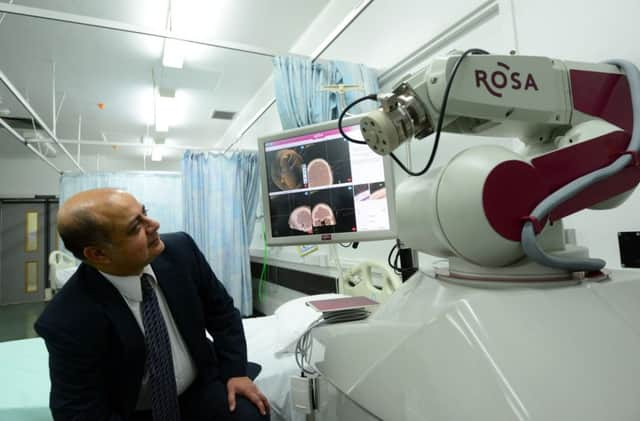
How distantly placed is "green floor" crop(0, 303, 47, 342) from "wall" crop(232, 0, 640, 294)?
162 inches

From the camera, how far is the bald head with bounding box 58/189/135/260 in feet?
2.96

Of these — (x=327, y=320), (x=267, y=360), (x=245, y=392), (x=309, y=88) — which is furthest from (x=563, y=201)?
(x=309, y=88)

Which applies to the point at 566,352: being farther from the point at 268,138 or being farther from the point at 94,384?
the point at 268,138

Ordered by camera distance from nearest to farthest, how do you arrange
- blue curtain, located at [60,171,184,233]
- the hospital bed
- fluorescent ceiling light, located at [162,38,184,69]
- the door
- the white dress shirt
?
the white dress shirt < the hospital bed < fluorescent ceiling light, located at [162,38,184,69] < blue curtain, located at [60,171,184,233] < the door

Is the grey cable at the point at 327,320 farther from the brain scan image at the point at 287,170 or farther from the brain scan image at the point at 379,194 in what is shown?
the brain scan image at the point at 287,170

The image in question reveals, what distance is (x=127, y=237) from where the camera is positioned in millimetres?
928

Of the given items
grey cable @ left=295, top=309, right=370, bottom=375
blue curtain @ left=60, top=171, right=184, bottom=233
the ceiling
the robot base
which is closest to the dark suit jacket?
grey cable @ left=295, top=309, right=370, bottom=375

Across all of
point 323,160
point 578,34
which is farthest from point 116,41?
point 578,34

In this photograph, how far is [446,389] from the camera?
427mm

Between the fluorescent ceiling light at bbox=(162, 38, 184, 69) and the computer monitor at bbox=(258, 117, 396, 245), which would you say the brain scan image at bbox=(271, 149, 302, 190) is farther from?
the fluorescent ceiling light at bbox=(162, 38, 184, 69)

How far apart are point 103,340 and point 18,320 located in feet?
18.9

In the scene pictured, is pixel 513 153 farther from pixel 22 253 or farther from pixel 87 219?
pixel 22 253

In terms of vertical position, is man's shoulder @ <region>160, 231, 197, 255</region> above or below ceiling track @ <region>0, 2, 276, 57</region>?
below

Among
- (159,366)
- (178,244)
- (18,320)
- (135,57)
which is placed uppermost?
(135,57)
